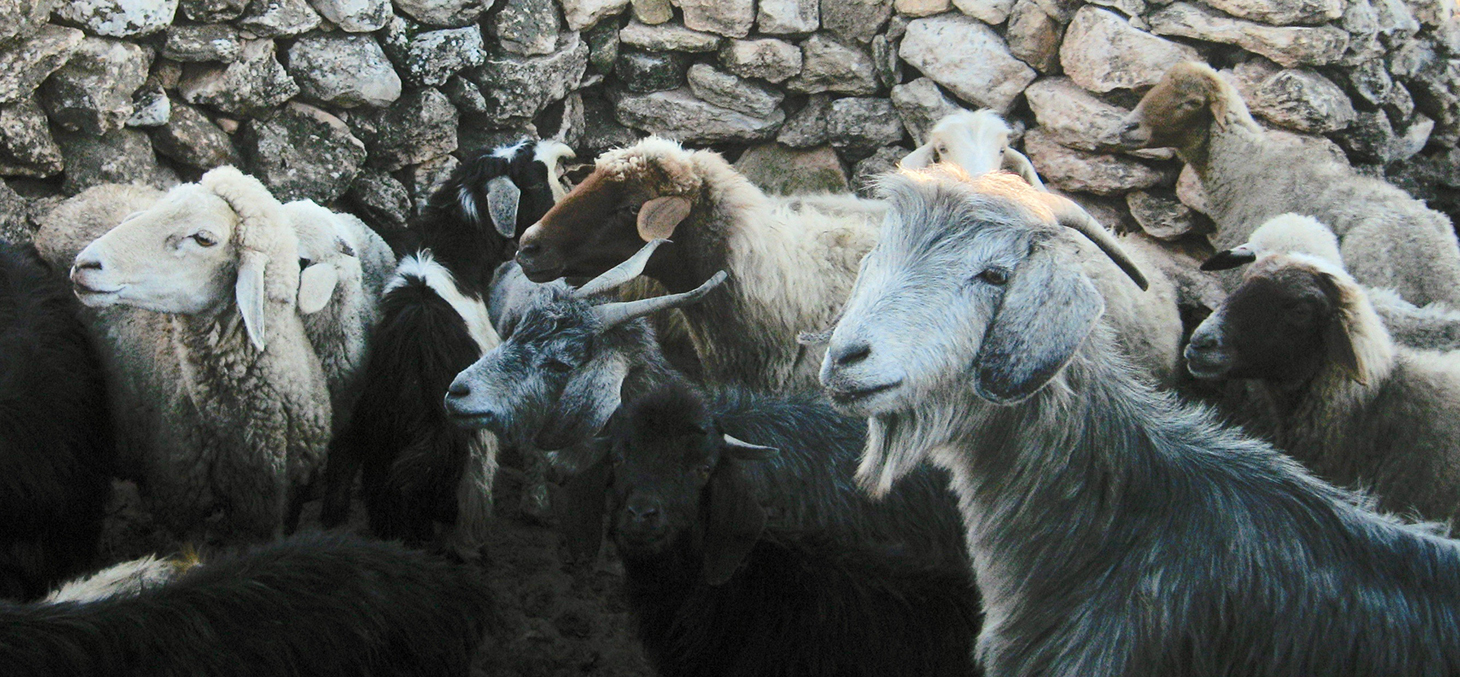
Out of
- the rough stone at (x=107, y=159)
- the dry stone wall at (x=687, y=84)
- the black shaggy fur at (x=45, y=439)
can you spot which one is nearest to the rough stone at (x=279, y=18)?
the dry stone wall at (x=687, y=84)

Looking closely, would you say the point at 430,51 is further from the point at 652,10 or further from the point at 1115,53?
the point at 1115,53

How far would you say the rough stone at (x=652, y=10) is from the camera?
6.14 m

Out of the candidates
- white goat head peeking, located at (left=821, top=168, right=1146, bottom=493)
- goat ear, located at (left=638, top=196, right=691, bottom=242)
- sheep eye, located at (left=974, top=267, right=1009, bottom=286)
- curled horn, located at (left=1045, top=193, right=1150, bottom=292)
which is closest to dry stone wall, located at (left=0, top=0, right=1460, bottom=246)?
goat ear, located at (left=638, top=196, right=691, bottom=242)

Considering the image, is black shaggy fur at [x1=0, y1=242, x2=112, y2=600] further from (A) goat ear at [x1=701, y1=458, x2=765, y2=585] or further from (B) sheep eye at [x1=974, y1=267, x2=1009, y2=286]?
(B) sheep eye at [x1=974, y1=267, x2=1009, y2=286]

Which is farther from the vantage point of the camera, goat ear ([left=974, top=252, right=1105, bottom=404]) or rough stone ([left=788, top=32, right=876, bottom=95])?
rough stone ([left=788, top=32, right=876, bottom=95])

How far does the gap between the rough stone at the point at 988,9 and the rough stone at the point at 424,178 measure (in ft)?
9.48

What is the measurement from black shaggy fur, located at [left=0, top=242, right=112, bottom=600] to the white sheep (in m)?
1.60

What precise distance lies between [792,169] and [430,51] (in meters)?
2.06

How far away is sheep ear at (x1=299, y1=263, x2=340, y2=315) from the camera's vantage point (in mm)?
3777

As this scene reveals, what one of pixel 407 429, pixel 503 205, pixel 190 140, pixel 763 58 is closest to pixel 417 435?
pixel 407 429

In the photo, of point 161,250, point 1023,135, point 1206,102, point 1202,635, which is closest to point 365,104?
point 161,250

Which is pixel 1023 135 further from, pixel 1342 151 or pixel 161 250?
pixel 161 250

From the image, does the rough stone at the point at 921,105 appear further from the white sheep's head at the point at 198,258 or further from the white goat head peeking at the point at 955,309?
the white goat head peeking at the point at 955,309

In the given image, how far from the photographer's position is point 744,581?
2.79m
